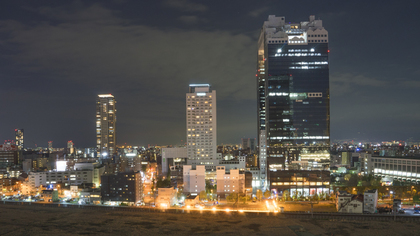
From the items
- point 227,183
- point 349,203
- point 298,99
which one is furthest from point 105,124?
point 349,203

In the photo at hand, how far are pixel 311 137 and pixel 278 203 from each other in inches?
778

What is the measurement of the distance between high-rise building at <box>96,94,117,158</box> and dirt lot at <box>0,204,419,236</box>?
62412 mm

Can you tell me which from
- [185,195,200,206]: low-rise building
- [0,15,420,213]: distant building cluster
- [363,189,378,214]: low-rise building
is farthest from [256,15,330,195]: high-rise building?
[363,189,378,214]: low-rise building

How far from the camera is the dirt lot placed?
89.6ft

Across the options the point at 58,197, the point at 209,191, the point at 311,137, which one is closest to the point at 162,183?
the point at 209,191

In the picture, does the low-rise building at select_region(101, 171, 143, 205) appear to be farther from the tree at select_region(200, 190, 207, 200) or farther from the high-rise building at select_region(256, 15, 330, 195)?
the high-rise building at select_region(256, 15, 330, 195)

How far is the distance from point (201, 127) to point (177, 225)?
101 ft

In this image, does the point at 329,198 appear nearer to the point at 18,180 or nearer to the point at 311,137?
the point at 311,137

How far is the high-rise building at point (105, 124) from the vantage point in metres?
96.8

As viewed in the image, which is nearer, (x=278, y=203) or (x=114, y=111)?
→ (x=278, y=203)

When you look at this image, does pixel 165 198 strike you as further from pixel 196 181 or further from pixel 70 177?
pixel 70 177

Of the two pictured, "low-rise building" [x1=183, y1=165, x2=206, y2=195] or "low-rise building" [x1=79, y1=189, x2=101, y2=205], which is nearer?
"low-rise building" [x1=79, y1=189, x2=101, y2=205]

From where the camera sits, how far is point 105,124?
97.0 m

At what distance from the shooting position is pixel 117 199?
38281 mm
